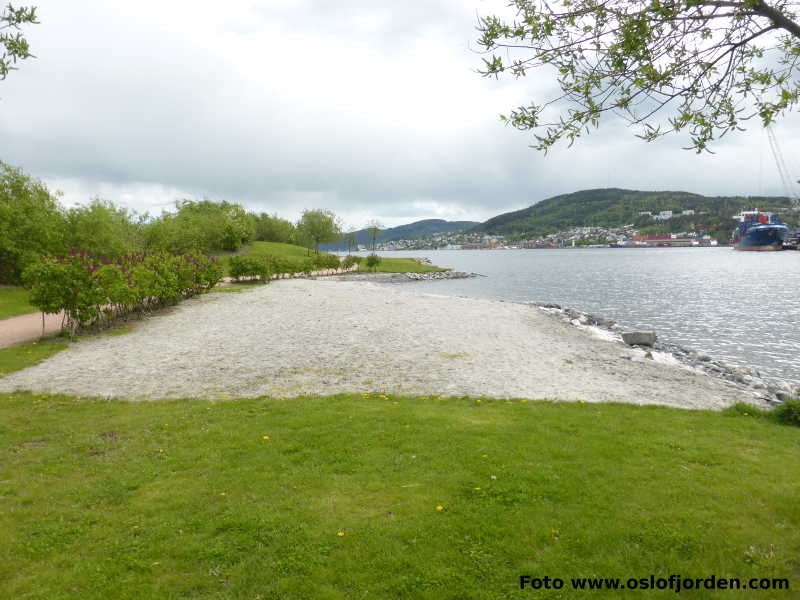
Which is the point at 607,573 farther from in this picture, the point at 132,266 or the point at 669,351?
the point at 132,266

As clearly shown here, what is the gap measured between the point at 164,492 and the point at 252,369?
7935 mm

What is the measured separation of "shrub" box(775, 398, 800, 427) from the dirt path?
25389mm

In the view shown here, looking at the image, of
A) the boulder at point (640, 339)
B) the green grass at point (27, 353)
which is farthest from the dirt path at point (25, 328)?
the boulder at point (640, 339)

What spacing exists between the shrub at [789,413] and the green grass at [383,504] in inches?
31.9

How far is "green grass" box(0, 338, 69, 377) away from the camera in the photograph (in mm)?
14377

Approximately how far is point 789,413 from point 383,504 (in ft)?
31.8

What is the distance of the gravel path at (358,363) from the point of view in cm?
1210

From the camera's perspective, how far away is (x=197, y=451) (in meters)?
7.59

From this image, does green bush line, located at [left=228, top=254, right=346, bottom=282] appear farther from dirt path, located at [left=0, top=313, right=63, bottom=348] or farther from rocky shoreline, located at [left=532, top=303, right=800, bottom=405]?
rocky shoreline, located at [left=532, top=303, right=800, bottom=405]

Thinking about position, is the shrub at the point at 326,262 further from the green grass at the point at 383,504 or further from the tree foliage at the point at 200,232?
the green grass at the point at 383,504

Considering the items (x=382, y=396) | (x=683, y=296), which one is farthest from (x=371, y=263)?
(x=382, y=396)

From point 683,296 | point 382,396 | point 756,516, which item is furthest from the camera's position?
point 683,296

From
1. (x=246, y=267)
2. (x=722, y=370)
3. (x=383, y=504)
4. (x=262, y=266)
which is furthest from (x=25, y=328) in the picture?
(x=722, y=370)

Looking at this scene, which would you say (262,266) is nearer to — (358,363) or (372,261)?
(372,261)
